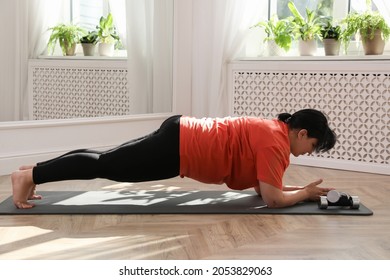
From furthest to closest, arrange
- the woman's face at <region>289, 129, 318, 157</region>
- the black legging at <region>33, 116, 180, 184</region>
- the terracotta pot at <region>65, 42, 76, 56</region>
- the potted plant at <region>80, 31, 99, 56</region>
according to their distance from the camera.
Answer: the potted plant at <region>80, 31, 99, 56</region>
the terracotta pot at <region>65, 42, 76, 56</region>
the woman's face at <region>289, 129, 318, 157</region>
the black legging at <region>33, 116, 180, 184</region>

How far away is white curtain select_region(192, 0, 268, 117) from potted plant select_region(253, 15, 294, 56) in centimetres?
11

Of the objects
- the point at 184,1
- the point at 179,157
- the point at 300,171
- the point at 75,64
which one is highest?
the point at 184,1

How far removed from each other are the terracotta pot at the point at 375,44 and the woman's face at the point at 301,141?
5.27 feet

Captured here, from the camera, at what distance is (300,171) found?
4.26 meters

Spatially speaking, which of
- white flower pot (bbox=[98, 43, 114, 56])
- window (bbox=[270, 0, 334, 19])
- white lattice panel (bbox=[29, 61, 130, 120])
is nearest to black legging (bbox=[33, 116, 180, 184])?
white lattice panel (bbox=[29, 61, 130, 120])

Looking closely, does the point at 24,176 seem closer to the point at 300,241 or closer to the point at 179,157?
the point at 179,157

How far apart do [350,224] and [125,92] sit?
8.07 feet

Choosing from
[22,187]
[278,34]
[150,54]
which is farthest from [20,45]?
[278,34]

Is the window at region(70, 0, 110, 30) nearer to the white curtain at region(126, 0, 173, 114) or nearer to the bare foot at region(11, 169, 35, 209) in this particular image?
the white curtain at region(126, 0, 173, 114)

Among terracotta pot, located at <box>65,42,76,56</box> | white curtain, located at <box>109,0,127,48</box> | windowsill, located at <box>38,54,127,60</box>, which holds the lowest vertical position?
windowsill, located at <box>38,54,127,60</box>

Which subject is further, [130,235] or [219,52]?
[219,52]

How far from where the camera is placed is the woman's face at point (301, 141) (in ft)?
9.45

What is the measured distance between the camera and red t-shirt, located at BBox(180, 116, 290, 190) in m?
2.79

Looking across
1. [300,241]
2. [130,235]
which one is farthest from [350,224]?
[130,235]
